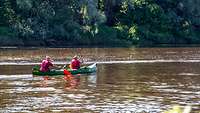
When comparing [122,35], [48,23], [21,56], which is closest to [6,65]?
[21,56]

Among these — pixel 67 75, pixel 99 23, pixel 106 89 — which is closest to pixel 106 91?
pixel 106 89

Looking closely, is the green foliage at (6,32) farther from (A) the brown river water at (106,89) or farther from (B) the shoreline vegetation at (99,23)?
(A) the brown river water at (106,89)

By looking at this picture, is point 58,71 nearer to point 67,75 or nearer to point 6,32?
point 67,75

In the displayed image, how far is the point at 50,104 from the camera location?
20.3m

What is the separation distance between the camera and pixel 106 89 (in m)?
25.8

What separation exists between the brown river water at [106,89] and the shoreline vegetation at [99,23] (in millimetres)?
25540

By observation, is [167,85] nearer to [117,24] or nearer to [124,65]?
[124,65]

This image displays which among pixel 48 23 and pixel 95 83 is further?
pixel 48 23

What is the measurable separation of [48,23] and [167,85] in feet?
146

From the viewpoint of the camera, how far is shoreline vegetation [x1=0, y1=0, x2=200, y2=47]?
224ft

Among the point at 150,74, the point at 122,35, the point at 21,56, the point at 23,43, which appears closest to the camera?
the point at 150,74

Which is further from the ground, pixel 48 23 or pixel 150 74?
pixel 48 23

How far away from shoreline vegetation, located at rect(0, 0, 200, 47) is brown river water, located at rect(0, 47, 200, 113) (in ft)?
83.8

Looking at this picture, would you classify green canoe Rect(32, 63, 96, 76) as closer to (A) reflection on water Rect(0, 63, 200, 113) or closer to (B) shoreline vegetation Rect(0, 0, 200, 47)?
(A) reflection on water Rect(0, 63, 200, 113)
